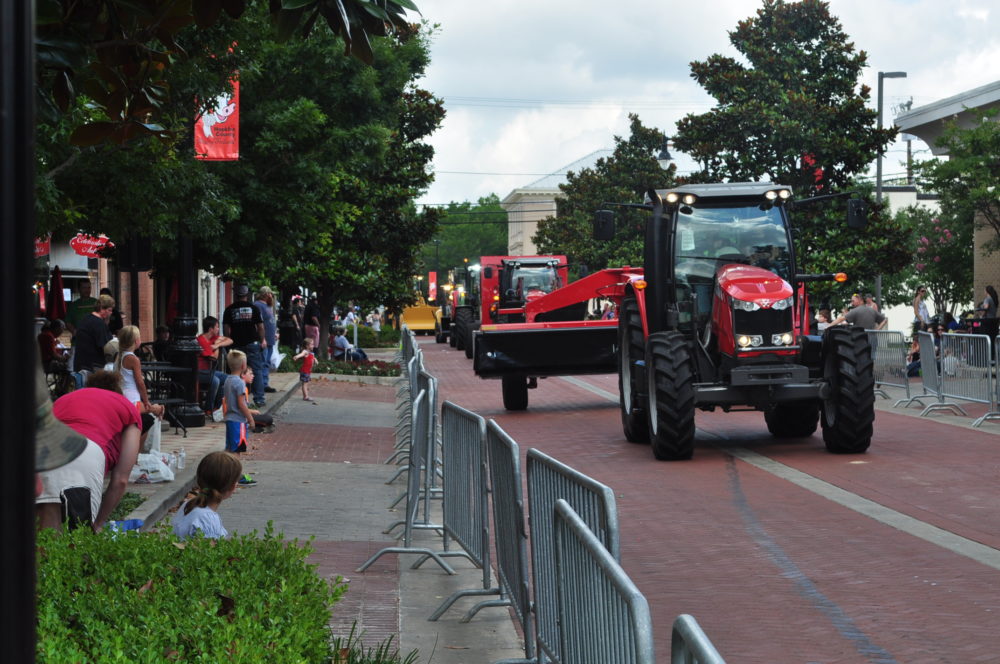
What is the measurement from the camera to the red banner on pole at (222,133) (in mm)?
16031

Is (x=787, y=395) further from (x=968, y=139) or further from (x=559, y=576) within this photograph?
(x=968, y=139)

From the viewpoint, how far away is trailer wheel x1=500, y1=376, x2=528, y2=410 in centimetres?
2070

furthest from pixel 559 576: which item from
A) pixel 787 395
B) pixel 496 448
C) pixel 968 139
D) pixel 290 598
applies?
pixel 968 139

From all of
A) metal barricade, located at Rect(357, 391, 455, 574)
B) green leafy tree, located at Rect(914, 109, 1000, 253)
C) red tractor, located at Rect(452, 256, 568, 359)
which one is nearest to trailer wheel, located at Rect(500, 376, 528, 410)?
metal barricade, located at Rect(357, 391, 455, 574)

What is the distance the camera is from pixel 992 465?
43.3ft

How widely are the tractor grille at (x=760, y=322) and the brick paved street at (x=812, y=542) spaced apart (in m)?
1.38

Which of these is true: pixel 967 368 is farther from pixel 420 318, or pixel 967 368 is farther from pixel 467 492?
pixel 420 318

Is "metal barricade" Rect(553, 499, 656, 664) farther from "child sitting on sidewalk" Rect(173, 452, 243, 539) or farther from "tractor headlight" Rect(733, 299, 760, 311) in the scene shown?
"tractor headlight" Rect(733, 299, 760, 311)

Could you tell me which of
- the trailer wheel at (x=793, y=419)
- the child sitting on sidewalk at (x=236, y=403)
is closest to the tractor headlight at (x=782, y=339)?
the trailer wheel at (x=793, y=419)

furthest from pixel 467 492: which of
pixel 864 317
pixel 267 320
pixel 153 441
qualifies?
pixel 864 317

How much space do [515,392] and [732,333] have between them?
23.6ft

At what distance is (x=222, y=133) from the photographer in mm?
16359

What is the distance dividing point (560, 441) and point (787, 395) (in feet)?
11.0

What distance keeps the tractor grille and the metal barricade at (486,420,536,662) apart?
750cm
